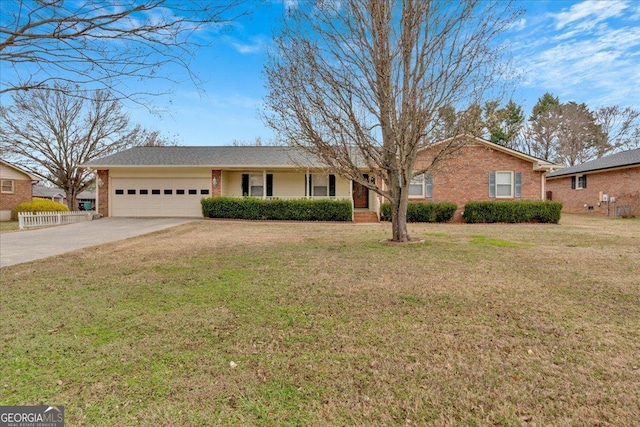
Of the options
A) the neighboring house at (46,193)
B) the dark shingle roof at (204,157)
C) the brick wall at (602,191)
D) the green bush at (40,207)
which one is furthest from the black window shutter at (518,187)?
the neighboring house at (46,193)

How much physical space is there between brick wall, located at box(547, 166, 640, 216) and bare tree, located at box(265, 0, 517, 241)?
61.8 ft

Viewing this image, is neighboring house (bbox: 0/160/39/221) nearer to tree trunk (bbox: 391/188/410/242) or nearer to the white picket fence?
the white picket fence

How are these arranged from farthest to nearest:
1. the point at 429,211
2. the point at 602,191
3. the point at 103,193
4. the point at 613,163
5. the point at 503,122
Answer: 1. the point at 503,122
2. the point at 602,191
3. the point at 613,163
4. the point at 103,193
5. the point at 429,211

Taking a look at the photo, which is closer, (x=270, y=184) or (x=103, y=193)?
(x=103, y=193)

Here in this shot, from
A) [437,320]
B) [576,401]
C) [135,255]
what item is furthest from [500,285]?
[135,255]

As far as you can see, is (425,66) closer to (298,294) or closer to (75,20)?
(298,294)

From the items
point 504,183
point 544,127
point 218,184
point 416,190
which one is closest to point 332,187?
point 416,190

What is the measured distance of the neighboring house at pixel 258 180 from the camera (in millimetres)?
18203

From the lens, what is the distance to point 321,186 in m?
19.8

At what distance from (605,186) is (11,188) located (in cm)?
4053

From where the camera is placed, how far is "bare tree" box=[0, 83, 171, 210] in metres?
23.3

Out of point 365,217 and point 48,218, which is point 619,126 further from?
point 48,218

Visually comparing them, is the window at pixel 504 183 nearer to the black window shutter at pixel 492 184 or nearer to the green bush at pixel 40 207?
the black window shutter at pixel 492 184

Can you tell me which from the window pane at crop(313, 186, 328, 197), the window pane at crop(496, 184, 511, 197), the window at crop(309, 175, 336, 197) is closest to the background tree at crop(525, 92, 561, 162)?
the window pane at crop(496, 184, 511, 197)
